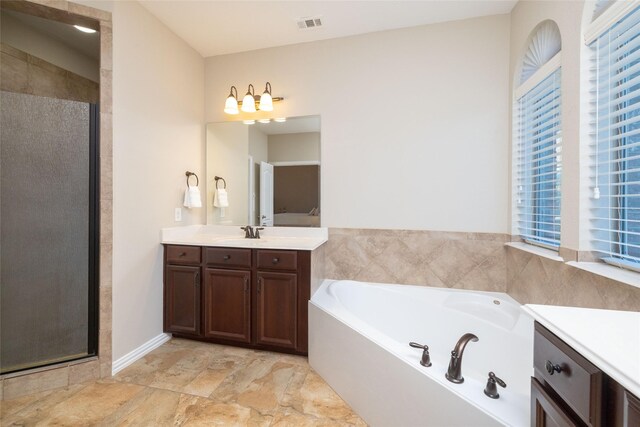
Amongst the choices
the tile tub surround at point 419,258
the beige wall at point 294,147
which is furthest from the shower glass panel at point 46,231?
the tile tub surround at point 419,258

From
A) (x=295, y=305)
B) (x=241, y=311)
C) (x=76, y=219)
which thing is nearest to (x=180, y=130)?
(x=76, y=219)

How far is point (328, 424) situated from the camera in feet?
4.97

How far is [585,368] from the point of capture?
0.66m

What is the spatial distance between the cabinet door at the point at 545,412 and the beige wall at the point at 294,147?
2.20 m

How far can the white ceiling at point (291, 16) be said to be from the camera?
7.06ft

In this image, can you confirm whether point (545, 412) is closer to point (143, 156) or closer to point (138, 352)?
point (138, 352)

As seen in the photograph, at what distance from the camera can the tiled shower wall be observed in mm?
1982

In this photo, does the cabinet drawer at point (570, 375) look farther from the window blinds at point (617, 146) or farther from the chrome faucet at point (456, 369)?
the window blinds at point (617, 146)

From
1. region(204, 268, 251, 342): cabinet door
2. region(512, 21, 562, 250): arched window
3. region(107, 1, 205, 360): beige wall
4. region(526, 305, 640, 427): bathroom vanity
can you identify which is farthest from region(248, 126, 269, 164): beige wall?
region(526, 305, 640, 427): bathroom vanity

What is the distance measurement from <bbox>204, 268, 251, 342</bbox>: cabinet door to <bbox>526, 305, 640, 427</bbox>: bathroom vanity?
184 cm

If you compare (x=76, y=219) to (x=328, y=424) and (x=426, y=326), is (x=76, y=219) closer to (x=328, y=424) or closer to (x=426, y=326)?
(x=328, y=424)

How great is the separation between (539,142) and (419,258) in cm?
120

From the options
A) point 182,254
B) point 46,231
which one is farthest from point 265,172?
point 46,231

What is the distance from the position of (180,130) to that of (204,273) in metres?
1.34
